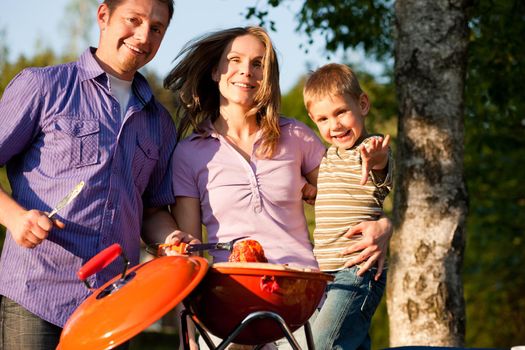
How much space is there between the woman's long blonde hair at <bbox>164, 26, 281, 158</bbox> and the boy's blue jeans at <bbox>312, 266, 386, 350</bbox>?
0.65 m

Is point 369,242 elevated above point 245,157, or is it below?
below

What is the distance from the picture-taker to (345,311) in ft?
11.4

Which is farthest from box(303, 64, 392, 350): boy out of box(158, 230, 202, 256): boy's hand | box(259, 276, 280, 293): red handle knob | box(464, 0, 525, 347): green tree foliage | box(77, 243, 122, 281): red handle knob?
box(464, 0, 525, 347): green tree foliage

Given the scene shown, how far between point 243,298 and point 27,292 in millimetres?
901

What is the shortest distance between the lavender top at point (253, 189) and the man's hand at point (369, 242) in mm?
270

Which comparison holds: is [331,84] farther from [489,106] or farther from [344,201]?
[489,106]

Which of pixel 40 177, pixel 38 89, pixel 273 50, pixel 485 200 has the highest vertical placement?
pixel 273 50

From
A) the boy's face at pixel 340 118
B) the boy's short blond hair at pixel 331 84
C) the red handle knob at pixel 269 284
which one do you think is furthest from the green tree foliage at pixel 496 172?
the red handle knob at pixel 269 284

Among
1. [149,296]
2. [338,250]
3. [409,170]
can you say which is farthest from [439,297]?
[149,296]

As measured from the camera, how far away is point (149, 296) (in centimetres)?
261

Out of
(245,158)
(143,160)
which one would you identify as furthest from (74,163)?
(245,158)

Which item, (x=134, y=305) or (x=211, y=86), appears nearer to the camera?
(x=134, y=305)

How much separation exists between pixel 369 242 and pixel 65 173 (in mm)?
1189

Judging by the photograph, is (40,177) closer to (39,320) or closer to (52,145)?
(52,145)
